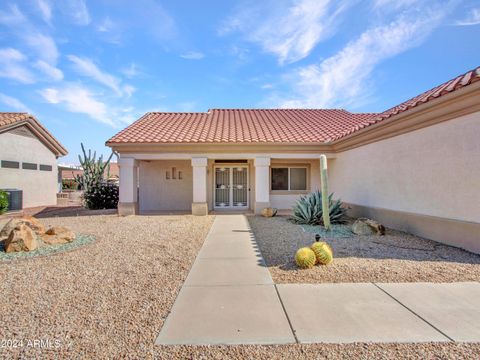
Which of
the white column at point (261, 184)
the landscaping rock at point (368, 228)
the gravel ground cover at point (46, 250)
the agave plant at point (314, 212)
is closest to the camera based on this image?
the gravel ground cover at point (46, 250)

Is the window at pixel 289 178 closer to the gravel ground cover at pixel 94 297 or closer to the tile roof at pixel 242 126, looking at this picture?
the tile roof at pixel 242 126

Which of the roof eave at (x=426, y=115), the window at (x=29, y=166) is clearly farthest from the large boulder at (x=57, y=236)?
the window at (x=29, y=166)

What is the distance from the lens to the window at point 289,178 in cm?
1491

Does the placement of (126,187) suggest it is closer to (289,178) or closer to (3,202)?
(3,202)

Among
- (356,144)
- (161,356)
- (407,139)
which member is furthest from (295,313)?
(356,144)

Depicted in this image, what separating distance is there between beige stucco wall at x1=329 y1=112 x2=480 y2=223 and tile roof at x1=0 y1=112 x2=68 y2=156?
1774 cm

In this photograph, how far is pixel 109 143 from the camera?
1238cm

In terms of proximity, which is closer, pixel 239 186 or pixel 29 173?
pixel 239 186

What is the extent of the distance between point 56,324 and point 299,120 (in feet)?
52.7

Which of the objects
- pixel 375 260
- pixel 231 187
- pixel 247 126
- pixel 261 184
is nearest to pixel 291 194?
pixel 261 184

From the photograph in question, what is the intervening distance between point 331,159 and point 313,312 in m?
11.5

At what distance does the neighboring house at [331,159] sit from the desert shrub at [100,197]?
1.97 m

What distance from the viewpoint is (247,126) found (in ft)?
51.3

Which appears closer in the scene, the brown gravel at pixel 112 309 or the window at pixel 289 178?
the brown gravel at pixel 112 309
